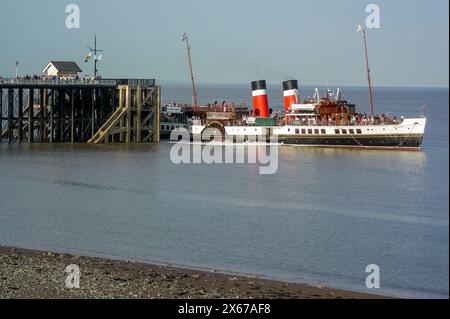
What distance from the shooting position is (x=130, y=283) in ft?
88.0

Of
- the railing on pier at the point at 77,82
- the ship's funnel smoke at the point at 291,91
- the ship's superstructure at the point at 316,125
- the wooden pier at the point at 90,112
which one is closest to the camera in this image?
the ship's superstructure at the point at 316,125

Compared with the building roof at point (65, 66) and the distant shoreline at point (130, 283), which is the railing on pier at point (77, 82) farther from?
the distant shoreline at point (130, 283)

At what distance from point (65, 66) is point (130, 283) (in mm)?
59220

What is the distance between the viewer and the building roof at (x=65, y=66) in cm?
8325

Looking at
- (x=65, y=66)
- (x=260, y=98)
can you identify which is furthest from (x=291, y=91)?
(x=65, y=66)

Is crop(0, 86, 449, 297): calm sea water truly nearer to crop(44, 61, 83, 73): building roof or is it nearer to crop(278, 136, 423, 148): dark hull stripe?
crop(278, 136, 423, 148): dark hull stripe

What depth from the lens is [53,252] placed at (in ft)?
108

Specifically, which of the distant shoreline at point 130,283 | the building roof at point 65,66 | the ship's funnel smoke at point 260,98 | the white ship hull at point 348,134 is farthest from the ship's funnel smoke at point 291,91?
the distant shoreline at point 130,283

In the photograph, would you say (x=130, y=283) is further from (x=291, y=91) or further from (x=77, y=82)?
(x=291, y=91)

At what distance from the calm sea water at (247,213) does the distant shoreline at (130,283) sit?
1.64 meters

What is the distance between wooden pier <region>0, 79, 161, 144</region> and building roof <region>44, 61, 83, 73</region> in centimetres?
459

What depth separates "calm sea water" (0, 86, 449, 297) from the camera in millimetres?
32406
